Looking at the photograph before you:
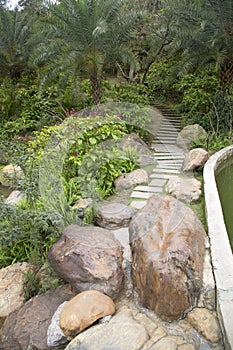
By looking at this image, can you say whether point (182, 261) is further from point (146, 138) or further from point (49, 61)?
point (49, 61)

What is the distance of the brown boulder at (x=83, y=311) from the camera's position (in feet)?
8.08

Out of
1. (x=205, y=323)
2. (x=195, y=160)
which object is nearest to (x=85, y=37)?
(x=195, y=160)

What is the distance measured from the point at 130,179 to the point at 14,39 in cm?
850

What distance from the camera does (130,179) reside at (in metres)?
4.94

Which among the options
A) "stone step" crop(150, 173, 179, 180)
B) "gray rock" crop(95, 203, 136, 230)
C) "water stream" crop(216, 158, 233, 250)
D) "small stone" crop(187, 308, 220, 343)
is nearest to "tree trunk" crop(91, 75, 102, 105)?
"stone step" crop(150, 173, 179, 180)

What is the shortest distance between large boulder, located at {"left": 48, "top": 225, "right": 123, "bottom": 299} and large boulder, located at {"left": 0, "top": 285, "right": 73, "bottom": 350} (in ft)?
0.70

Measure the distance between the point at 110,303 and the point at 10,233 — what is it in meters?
1.30

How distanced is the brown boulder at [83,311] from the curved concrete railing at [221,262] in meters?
0.91

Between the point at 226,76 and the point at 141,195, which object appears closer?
the point at 141,195

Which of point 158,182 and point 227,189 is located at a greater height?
point 158,182

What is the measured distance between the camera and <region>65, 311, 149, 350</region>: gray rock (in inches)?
89.1

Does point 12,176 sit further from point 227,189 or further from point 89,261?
point 227,189

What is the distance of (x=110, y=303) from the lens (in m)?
2.65

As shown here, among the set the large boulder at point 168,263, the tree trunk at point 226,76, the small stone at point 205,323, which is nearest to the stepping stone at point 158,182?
the large boulder at point 168,263
